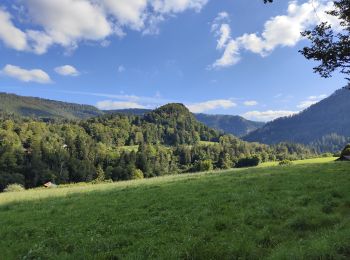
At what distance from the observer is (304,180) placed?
27.4 metres

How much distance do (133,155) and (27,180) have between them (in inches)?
2037

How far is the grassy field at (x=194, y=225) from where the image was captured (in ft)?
42.9

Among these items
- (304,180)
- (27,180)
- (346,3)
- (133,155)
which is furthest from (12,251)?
(133,155)

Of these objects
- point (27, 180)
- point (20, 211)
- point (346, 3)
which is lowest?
point (27, 180)

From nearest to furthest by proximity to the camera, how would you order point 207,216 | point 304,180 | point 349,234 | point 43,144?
point 349,234
point 207,216
point 304,180
point 43,144

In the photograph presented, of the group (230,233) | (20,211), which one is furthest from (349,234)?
(20,211)

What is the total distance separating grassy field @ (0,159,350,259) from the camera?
13070 mm

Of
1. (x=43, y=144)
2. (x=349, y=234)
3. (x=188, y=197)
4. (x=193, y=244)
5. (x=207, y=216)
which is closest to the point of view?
(x=349, y=234)

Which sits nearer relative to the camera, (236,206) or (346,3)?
(236,206)

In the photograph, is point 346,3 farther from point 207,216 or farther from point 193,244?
point 193,244

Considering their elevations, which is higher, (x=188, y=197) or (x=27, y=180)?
(x=188, y=197)

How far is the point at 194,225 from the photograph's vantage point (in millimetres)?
16672

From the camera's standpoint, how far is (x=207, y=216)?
59.6ft

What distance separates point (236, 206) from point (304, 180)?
9535 millimetres
